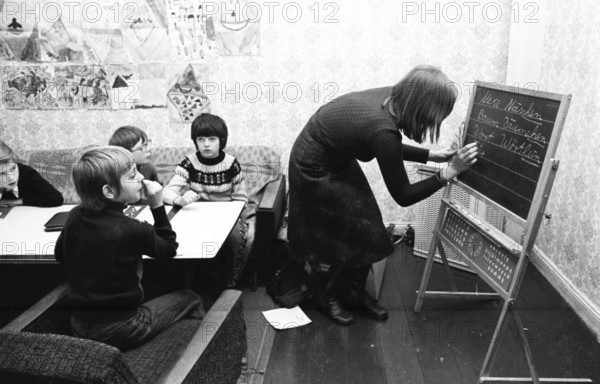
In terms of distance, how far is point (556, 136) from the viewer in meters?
1.75

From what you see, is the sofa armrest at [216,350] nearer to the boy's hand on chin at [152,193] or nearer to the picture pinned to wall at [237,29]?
the boy's hand on chin at [152,193]

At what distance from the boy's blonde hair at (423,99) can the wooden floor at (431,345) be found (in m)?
0.94

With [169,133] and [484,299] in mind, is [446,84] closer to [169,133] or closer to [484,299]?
[484,299]

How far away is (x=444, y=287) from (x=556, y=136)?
53.1 inches

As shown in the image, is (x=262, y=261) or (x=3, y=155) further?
(x=262, y=261)

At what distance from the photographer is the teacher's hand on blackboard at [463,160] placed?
208cm

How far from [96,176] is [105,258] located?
0.26 metres

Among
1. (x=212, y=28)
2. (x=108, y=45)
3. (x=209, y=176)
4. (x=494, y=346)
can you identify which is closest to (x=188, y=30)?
(x=212, y=28)

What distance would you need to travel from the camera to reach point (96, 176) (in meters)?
1.58

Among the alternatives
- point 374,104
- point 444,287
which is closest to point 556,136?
point 374,104

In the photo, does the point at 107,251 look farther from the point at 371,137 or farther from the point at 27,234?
the point at 371,137

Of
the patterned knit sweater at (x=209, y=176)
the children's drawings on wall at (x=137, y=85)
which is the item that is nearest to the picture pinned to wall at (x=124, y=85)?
the children's drawings on wall at (x=137, y=85)

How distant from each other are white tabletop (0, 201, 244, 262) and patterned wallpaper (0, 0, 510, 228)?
113cm

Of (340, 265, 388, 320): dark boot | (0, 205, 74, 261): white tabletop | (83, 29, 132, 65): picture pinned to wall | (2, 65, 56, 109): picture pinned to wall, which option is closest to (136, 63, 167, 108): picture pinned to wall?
(83, 29, 132, 65): picture pinned to wall
